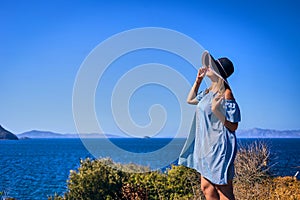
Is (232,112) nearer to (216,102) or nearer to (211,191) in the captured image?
(216,102)

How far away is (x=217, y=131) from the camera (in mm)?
3457

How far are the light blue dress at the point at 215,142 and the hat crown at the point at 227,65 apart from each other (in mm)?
216

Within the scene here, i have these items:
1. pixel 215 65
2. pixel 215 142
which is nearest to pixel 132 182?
pixel 215 142

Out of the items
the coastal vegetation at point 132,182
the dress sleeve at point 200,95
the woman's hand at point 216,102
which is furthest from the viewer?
the coastal vegetation at point 132,182

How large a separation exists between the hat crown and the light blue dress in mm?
216

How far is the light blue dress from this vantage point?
11.1ft

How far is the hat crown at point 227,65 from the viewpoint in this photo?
11.4 feet

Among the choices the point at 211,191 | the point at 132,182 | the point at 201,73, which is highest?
the point at 201,73

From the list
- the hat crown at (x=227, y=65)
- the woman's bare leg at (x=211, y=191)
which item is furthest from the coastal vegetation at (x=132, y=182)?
the hat crown at (x=227, y=65)

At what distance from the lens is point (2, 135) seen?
9681 centimetres

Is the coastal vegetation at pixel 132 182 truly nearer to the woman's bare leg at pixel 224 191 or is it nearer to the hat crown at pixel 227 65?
the woman's bare leg at pixel 224 191

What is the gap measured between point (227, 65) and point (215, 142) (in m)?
0.64

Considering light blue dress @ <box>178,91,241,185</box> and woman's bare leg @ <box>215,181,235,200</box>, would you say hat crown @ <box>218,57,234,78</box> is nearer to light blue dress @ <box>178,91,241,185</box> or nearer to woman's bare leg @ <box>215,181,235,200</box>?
light blue dress @ <box>178,91,241,185</box>

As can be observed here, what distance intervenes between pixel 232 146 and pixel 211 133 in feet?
0.66
